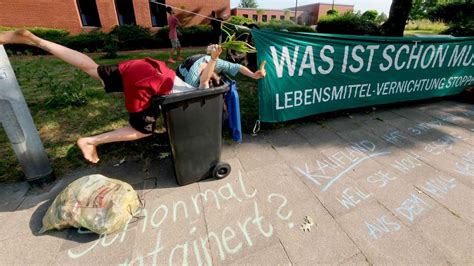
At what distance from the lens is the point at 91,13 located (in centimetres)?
1428

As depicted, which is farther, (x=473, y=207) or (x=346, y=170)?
(x=346, y=170)

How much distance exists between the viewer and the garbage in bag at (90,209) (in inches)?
79.1

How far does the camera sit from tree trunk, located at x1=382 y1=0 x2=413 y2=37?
302 inches

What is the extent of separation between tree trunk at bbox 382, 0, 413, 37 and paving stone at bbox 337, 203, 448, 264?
7717mm

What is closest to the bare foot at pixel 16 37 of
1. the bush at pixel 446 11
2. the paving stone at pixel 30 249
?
the paving stone at pixel 30 249

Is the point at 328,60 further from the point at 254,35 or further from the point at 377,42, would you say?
the point at 254,35

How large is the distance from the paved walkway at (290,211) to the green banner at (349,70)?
70cm

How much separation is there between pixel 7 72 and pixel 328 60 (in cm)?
378

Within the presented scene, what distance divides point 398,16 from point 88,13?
15.3 m

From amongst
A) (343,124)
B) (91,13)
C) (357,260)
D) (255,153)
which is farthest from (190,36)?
(357,260)

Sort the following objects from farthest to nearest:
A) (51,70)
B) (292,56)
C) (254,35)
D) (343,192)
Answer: (51,70) → (292,56) → (254,35) → (343,192)

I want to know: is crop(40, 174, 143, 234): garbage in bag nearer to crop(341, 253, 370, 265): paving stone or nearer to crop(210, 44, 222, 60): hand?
crop(210, 44, 222, 60): hand

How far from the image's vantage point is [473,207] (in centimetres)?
238

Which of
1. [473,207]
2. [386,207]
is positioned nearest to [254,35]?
[386,207]
